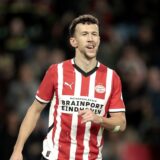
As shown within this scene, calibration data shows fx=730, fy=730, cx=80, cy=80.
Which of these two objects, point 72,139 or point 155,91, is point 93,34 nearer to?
point 72,139

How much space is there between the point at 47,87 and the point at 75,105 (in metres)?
0.34

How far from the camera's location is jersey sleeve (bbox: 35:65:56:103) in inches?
277

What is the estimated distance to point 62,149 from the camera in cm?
701

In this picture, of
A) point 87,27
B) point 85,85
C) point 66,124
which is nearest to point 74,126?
point 66,124

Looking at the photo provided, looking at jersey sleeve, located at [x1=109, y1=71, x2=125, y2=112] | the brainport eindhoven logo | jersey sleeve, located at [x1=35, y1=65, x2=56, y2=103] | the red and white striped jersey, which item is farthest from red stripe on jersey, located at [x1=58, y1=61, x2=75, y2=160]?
jersey sleeve, located at [x1=109, y1=71, x2=125, y2=112]

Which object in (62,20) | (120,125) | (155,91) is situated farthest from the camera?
(62,20)

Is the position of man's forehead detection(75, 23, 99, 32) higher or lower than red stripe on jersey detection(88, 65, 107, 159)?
higher

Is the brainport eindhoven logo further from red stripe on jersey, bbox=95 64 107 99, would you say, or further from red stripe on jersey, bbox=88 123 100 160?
red stripe on jersey, bbox=88 123 100 160

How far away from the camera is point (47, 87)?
7051 millimetres

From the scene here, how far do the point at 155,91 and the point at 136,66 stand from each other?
0.87m

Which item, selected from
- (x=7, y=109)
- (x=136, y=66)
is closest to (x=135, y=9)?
(x=136, y=66)

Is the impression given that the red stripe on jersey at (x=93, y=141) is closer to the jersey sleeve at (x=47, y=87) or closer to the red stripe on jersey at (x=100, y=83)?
the red stripe on jersey at (x=100, y=83)

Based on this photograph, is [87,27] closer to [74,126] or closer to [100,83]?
[100,83]

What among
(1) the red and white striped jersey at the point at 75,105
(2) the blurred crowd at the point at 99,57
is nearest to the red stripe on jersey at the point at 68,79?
(1) the red and white striped jersey at the point at 75,105
